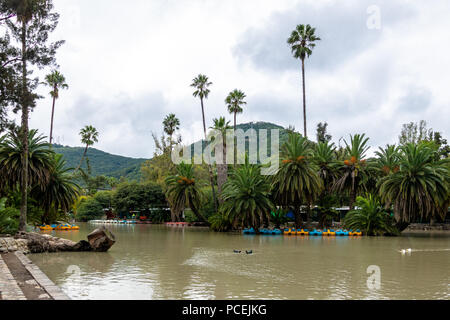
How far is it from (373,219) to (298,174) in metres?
5.77

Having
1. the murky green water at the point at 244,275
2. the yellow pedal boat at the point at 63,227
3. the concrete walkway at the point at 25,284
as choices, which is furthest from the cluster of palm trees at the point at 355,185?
the concrete walkway at the point at 25,284

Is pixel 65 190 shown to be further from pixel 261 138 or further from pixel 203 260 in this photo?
pixel 261 138

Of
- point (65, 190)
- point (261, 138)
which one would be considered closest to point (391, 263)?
point (65, 190)

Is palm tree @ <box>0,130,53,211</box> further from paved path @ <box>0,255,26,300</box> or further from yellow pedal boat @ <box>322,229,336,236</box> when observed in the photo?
yellow pedal boat @ <box>322,229,336,236</box>

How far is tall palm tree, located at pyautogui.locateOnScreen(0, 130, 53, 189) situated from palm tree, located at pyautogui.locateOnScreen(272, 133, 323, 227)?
15.2 metres

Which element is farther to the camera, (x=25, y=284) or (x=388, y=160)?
(x=388, y=160)

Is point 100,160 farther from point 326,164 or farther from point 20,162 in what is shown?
point 20,162

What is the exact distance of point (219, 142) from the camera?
40156mm

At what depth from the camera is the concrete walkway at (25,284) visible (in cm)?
709

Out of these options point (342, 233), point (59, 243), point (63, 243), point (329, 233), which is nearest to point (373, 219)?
point (342, 233)

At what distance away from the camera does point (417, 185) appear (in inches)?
1059

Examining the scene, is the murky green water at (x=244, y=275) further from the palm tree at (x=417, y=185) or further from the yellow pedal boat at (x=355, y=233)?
the yellow pedal boat at (x=355, y=233)
